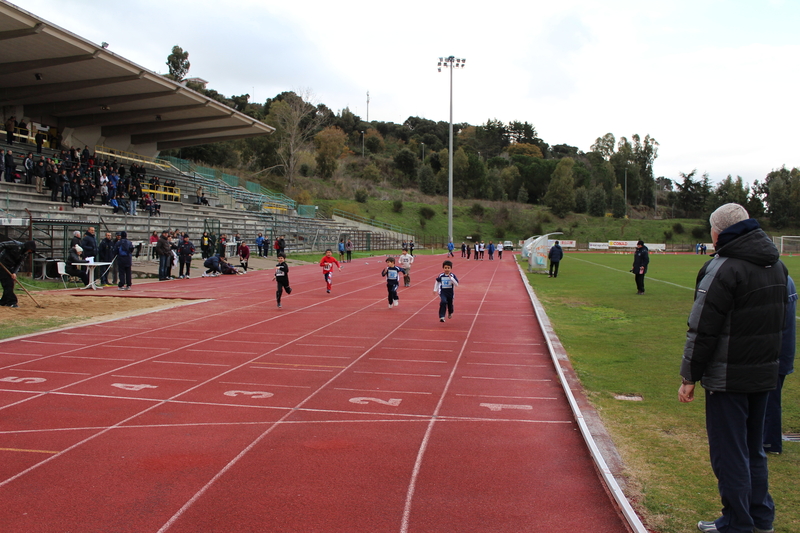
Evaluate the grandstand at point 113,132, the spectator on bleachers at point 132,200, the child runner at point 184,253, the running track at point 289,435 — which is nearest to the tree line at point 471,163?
the grandstand at point 113,132

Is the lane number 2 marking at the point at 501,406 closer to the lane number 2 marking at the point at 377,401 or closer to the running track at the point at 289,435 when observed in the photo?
the running track at the point at 289,435

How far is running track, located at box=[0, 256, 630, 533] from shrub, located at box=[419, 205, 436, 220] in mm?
71613

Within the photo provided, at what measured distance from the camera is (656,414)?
21.2 feet

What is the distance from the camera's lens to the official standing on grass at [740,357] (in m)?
3.63

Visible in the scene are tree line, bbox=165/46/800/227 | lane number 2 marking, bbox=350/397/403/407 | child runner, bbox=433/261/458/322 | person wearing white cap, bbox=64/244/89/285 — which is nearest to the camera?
lane number 2 marking, bbox=350/397/403/407

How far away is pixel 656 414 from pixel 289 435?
13.1 ft

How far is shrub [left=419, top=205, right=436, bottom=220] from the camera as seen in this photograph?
82894 millimetres

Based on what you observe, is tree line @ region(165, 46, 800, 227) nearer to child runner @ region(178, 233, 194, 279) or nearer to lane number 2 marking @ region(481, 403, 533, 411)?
child runner @ region(178, 233, 194, 279)

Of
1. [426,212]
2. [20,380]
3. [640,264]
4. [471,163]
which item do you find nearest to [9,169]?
[20,380]

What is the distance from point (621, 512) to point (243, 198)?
1949 inches

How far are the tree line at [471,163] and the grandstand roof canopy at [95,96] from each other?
24.2m

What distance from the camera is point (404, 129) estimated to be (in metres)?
129

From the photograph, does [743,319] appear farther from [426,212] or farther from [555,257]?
[426,212]

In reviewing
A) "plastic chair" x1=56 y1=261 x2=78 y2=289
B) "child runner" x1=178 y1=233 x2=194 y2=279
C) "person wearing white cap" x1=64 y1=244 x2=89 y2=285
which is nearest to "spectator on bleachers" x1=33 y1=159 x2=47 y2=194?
"child runner" x1=178 y1=233 x2=194 y2=279
